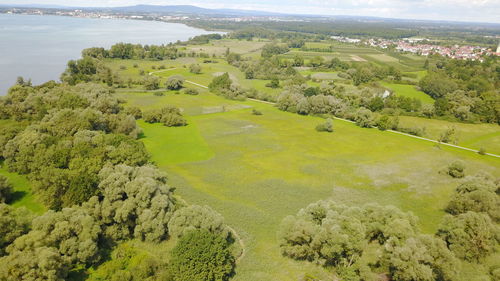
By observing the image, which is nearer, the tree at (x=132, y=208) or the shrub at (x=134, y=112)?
the tree at (x=132, y=208)

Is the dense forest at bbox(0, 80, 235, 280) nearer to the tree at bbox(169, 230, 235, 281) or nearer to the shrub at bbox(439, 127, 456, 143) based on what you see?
the tree at bbox(169, 230, 235, 281)

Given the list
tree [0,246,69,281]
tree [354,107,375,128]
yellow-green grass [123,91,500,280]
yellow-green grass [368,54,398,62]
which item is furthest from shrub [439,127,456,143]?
yellow-green grass [368,54,398,62]

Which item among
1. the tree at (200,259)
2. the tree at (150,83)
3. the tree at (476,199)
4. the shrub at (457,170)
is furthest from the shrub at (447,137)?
the tree at (150,83)

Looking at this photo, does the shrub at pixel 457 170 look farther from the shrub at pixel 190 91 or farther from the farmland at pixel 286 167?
the shrub at pixel 190 91

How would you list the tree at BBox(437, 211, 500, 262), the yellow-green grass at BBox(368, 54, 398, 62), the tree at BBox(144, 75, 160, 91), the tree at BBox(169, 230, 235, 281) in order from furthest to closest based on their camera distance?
the yellow-green grass at BBox(368, 54, 398, 62) → the tree at BBox(144, 75, 160, 91) → the tree at BBox(437, 211, 500, 262) → the tree at BBox(169, 230, 235, 281)

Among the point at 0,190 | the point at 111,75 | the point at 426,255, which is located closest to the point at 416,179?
the point at 426,255

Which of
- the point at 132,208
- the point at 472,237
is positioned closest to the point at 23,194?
the point at 132,208
